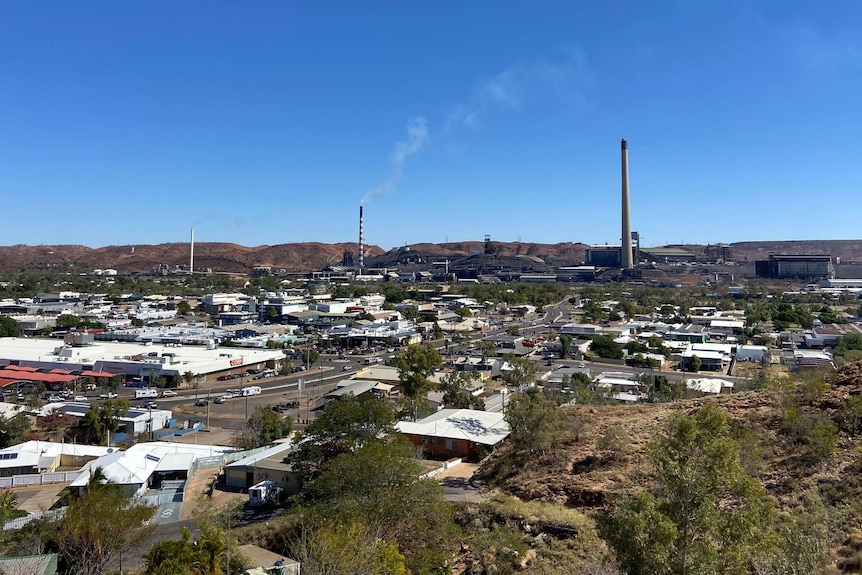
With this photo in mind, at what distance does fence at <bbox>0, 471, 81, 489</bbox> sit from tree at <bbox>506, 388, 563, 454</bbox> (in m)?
8.43

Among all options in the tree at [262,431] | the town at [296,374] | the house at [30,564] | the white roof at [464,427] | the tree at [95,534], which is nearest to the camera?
the house at [30,564]

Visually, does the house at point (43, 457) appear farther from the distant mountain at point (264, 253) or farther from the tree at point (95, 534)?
the distant mountain at point (264, 253)

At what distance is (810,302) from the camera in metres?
47.4

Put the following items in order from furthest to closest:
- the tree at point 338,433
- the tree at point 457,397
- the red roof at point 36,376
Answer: the red roof at point 36,376 → the tree at point 457,397 → the tree at point 338,433

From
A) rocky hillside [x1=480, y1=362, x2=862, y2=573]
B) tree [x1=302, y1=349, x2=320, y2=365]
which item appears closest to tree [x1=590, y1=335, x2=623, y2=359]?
tree [x1=302, y1=349, x2=320, y2=365]

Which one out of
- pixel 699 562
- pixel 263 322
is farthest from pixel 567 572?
pixel 263 322

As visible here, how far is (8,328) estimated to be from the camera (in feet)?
101

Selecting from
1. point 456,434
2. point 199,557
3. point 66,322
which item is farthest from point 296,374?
point 199,557

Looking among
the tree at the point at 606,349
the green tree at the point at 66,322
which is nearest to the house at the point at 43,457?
the tree at the point at 606,349

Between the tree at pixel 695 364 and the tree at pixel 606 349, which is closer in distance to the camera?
the tree at pixel 695 364

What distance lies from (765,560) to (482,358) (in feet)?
67.5

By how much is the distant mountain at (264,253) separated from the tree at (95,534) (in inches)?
3160

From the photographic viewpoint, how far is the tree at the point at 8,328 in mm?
30203

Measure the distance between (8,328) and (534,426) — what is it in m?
30.5
